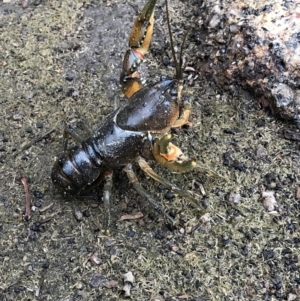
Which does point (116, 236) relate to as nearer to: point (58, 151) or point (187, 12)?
point (58, 151)

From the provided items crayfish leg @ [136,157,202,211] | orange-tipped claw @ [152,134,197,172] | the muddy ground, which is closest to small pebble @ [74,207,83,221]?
the muddy ground

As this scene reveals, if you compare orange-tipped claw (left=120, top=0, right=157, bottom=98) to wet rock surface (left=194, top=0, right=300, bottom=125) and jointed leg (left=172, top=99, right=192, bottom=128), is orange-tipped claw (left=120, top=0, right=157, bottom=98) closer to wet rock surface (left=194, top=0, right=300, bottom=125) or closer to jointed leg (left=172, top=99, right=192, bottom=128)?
jointed leg (left=172, top=99, right=192, bottom=128)

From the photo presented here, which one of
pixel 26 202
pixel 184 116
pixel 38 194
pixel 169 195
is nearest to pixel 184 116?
pixel 184 116

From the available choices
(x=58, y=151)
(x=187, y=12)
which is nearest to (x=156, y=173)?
(x=58, y=151)

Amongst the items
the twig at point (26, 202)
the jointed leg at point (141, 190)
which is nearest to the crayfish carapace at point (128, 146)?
the jointed leg at point (141, 190)

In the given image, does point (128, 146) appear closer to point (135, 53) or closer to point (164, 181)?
point (164, 181)

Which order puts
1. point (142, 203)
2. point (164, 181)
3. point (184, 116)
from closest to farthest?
point (164, 181) → point (142, 203) → point (184, 116)
